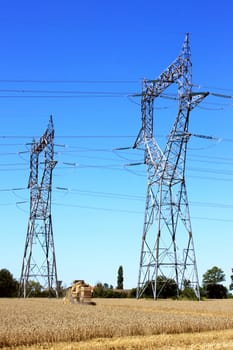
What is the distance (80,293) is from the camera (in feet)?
150

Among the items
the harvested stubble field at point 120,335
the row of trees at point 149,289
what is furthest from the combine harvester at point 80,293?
the harvested stubble field at point 120,335

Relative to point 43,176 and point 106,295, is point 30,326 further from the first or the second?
point 106,295

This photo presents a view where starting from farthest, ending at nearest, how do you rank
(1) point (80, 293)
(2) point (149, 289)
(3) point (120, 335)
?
(2) point (149, 289) < (1) point (80, 293) < (3) point (120, 335)

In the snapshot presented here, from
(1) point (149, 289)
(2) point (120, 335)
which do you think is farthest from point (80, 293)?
(2) point (120, 335)

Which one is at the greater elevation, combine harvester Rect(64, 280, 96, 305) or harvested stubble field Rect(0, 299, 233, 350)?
combine harvester Rect(64, 280, 96, 305)

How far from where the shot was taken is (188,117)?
43500mm

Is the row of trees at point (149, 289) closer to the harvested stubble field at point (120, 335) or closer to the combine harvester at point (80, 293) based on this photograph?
the combine harvester at point (80, 293)

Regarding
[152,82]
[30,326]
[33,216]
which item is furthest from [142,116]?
[30,326]

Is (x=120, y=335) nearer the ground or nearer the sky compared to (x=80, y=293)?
nearer the ground

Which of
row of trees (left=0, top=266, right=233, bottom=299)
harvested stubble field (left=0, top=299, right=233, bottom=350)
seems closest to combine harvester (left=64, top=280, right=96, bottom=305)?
row of trees (left=0, top=266, right=233, bottom=299)

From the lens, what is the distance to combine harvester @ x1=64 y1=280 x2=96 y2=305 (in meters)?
45.2

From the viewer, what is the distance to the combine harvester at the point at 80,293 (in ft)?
148

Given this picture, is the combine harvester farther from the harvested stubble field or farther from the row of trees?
the harvested stubble field

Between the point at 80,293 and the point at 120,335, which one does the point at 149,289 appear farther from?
the point at 120,335
